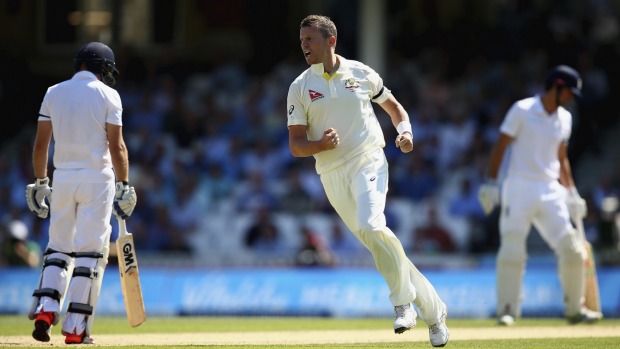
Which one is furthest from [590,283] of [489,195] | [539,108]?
[539,108]

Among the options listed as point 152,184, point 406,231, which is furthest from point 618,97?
point 152,184

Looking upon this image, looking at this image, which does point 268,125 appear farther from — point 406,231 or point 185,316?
point 185,316

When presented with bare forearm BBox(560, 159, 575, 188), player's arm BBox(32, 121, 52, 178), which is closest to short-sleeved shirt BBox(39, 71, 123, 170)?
player's arm BBox(32, 121, 52, 178)

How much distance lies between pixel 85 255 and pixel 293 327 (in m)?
3.44

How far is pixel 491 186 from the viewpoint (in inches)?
441

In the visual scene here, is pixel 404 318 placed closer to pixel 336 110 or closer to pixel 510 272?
pixel 336 110

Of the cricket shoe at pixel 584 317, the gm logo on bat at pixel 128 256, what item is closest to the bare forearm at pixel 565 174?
the cricket shoe at pixel 584 317

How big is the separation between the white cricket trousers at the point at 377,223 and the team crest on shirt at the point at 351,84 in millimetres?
464

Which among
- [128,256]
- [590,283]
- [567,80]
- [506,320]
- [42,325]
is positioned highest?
[567,80]

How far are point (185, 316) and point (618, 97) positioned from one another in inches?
310

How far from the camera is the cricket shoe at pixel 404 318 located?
7.95 m

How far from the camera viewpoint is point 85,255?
8.57 metres

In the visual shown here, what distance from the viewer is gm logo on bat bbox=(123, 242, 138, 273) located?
8906 millimetres

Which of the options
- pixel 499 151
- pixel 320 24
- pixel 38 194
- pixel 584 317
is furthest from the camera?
pixel 584 317
